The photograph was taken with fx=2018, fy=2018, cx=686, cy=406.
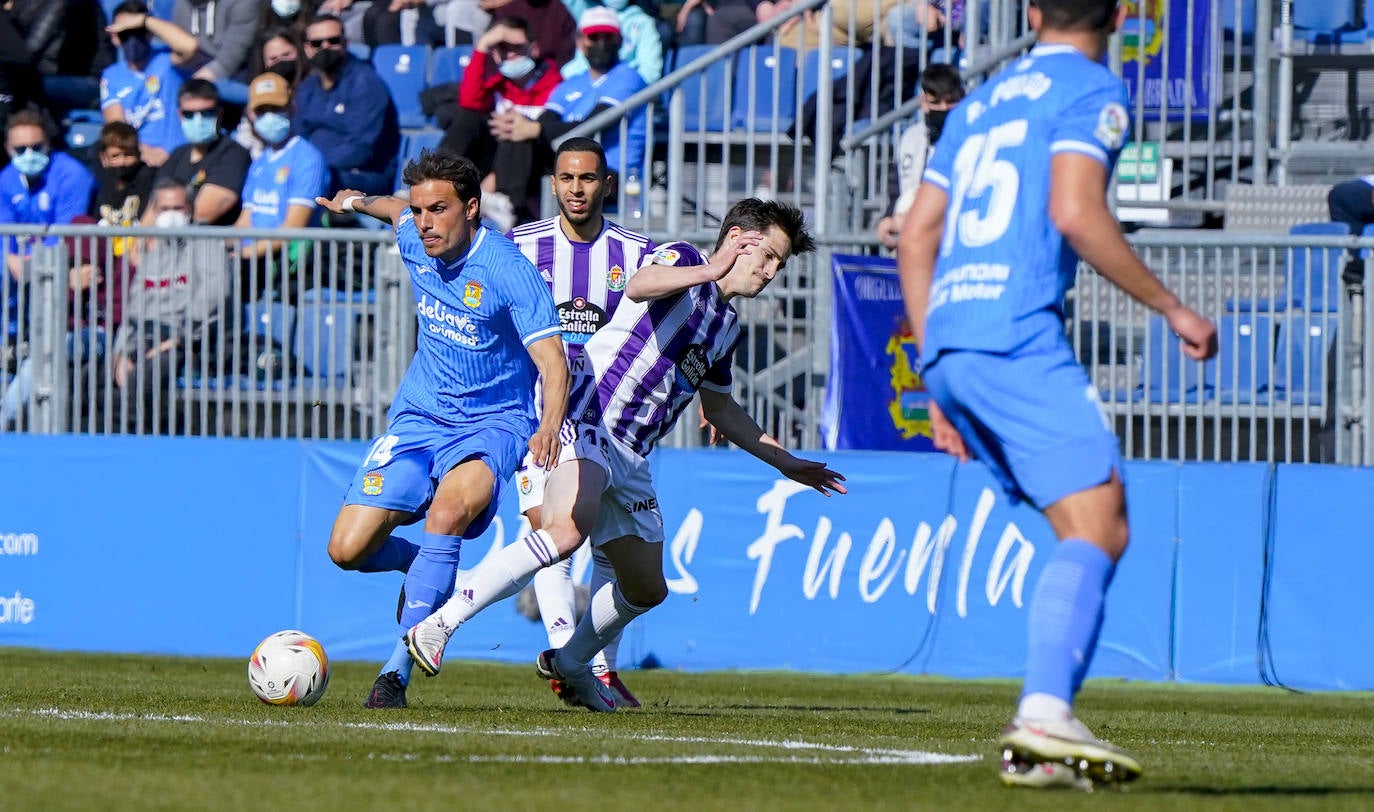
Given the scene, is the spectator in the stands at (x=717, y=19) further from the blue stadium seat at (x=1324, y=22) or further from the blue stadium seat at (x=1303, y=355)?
the blue stadium seat at (x=1303, y=355)

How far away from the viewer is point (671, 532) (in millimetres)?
12445

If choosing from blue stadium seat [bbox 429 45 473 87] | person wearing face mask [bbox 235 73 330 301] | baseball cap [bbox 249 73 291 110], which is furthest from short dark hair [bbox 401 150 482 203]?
blue stadium seat [bbox 429 45 473 87]

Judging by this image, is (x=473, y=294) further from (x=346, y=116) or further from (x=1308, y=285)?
(x=346, y=116)

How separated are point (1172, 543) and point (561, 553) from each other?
5282 millimetres

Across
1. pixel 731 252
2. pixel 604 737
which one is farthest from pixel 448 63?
pixel 604 737

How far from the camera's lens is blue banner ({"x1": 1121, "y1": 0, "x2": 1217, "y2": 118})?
48.2 ft

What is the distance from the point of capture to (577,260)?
862 centimetres

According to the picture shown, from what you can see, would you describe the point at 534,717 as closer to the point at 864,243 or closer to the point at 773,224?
the point at 773,224

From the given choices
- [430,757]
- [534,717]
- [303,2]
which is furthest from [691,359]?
[303,2]

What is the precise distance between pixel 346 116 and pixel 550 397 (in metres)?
9.16

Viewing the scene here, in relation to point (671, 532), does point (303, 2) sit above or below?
above

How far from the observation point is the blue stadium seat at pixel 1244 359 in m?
12.2

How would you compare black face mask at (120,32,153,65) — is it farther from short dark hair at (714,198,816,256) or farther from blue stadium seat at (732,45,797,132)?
short dark hair at (714,198,816,256)

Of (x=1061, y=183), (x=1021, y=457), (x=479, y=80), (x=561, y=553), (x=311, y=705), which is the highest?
(x=479, y=80)
